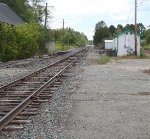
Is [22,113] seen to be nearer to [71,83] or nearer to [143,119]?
[143,119]

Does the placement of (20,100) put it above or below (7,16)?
below

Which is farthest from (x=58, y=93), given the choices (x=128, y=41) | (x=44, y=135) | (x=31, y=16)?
(x=31, y=16)

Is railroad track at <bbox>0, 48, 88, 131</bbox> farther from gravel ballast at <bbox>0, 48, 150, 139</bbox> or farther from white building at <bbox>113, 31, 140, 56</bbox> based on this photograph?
white building at <bbox>113, 31, 140, 56</bbox>

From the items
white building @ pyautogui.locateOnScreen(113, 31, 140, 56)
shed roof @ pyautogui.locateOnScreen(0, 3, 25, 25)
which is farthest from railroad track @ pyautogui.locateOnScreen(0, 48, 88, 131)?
white building @ pyautogui.locateOnScreen(113, 31, 140, 56)

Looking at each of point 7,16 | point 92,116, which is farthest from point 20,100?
point 7,16

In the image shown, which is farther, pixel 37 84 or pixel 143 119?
pixel 37 84

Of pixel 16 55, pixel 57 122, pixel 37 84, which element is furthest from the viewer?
pixel 16 55

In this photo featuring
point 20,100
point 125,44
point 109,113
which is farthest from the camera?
point 125,44

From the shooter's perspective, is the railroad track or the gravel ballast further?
the railroad track

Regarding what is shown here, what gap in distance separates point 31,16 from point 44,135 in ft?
240

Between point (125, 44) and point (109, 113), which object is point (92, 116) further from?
point (125, 44)

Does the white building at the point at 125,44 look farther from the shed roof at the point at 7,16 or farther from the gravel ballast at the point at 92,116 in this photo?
the gravel ballast at the point at 92,116

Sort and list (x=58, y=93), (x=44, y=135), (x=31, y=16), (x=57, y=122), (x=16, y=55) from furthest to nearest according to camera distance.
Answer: (x=31, y=16)
(x=16, y=55)
(x=58, y=93)
(x=57, y=122)
(x=44, y=135)

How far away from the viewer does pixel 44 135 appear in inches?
322
